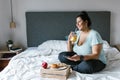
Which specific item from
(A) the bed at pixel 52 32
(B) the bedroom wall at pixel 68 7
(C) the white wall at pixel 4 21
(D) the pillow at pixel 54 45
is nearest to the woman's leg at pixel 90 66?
(A) the bed at pixel 52 32

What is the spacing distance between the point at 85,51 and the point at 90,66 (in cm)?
27

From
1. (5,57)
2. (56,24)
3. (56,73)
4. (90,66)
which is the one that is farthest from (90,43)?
(5,57)

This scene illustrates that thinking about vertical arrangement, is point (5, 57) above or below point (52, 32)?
below

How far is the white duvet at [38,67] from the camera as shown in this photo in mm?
2338

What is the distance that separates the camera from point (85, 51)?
2.72m

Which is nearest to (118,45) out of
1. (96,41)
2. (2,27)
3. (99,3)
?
(99,3)

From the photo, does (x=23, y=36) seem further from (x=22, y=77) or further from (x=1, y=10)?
(x=22, y=77)

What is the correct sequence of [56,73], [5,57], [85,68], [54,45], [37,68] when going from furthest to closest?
[5,57] < [54,45] < [37,68] < [85,68] < [56,73]

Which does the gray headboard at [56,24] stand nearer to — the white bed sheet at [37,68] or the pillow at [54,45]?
the pillow at [54,45]

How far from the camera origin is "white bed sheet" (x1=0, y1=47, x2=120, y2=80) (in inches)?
92.0

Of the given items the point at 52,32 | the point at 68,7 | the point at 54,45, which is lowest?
the point at 54,45

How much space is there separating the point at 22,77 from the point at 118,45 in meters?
2.08

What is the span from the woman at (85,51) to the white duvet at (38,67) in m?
0.08

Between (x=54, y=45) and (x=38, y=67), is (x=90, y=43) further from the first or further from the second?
(x=54, y=45)
